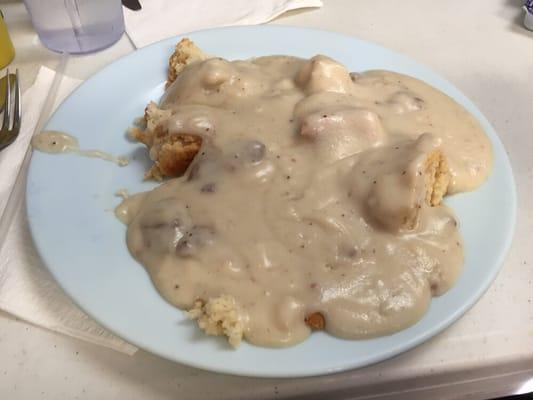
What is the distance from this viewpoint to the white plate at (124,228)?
2.38 ft

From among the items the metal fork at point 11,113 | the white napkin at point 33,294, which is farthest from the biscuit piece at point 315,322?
the metal fork at point 11,113

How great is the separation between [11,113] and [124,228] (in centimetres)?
45

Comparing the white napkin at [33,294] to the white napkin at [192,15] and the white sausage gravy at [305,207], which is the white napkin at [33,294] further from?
the white napkin at [192,15]

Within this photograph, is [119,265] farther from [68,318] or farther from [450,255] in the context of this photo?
[450,255]

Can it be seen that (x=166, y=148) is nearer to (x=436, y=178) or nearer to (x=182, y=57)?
(x=182, y=57)

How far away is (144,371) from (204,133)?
15.8 inches

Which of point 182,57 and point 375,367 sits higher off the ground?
point 182,57

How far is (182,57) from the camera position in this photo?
1138 millimetres

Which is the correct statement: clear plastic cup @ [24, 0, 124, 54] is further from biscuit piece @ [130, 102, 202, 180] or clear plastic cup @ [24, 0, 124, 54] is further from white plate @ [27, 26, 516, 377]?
biscuit piece @ [130, 102, 202, 180]

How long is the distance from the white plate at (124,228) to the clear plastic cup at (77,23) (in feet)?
0.81

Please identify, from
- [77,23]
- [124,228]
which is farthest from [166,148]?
[77,23]

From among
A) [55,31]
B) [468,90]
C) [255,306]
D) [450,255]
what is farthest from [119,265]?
[468,90]

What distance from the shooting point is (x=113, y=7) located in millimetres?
1351

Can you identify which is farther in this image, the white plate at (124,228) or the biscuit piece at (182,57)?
the biscuit piece at (182,57)
